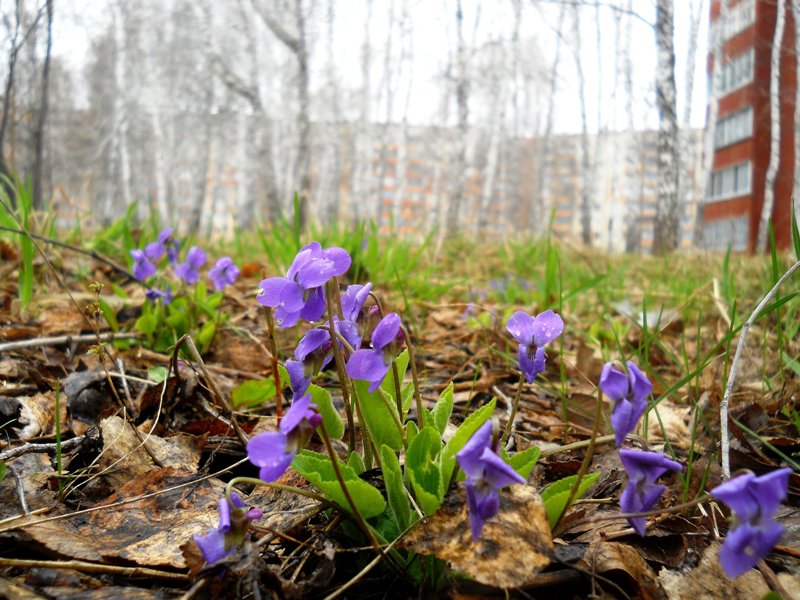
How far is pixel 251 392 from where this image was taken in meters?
1.47

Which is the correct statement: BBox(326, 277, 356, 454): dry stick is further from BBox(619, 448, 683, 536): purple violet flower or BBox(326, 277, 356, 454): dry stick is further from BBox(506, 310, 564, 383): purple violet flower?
BBox(619, 448, 683, 536): purple violet flower

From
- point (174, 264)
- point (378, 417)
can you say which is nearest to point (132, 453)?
point (378, 417)

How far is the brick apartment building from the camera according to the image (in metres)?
14.2

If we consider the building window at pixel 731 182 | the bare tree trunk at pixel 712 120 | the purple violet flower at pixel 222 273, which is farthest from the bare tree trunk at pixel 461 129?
the purple violet flower at pixel 222 273

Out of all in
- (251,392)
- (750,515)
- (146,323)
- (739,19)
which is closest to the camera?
(750,515)

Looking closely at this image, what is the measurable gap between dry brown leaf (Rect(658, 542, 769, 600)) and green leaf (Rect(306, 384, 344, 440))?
1.76ft

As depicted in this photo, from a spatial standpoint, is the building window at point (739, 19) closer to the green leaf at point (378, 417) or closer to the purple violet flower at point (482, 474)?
the green leaf at point (378, 417)

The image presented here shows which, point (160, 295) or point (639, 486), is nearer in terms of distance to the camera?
point (639, 486)

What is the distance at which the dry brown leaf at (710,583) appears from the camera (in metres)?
0.81

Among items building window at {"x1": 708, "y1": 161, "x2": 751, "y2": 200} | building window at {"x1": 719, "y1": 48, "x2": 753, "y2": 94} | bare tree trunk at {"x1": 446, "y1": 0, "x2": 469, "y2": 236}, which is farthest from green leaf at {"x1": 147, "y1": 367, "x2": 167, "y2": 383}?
building window at {"x1": 708, "y1": 161, "x2": 751, "y2": 200}

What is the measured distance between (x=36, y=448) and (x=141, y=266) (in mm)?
1159

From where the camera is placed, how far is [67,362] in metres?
1.75

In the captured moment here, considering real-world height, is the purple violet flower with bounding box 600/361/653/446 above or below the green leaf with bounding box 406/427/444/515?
above

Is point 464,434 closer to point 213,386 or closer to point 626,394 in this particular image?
point 626,394
